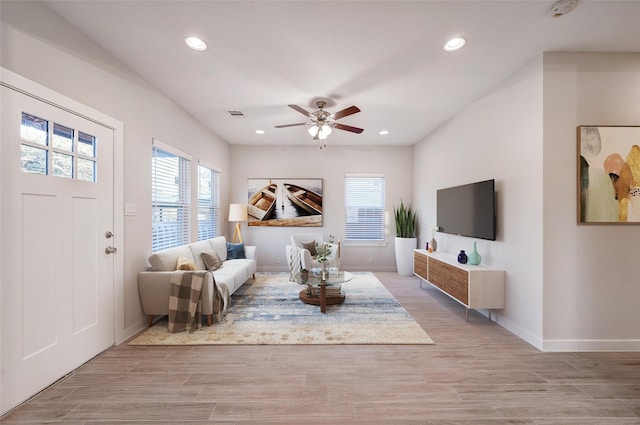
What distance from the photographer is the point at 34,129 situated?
1861 millimetres

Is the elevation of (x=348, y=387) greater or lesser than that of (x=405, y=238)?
lesser

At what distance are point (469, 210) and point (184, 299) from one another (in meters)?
3.65

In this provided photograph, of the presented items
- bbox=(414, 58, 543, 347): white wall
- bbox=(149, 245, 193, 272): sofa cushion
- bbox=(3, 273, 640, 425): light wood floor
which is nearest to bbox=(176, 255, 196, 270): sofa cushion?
bbox=(149, 245, 193, 272): sofa cushion

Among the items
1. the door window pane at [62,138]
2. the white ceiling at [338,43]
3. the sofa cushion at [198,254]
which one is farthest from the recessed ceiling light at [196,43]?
the sofa cushion at [198,254]

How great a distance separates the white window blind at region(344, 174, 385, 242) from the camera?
5.84 meters

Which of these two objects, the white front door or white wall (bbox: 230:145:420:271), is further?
white wall (bbox: 230:145:420:271)

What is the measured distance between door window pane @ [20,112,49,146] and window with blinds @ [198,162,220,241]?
250 centimetres

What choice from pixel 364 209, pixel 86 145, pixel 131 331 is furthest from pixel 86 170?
pixel 364 209

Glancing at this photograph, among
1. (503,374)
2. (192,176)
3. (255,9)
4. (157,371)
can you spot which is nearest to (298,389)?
(157,371)

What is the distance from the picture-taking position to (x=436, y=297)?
13.0 ft

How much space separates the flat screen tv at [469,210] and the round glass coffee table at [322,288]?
67.5 inches

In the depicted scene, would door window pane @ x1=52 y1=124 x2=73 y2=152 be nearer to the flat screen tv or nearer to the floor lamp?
the floor lamp

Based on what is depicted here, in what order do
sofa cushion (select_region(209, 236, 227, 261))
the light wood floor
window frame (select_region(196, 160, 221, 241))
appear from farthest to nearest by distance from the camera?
window frame (select_region(196, 160, 221, 241)) → sofa cushion (select_region(209, 236, 227, 261)) → the light wood floor

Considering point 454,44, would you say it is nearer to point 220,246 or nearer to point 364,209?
point 364,209
